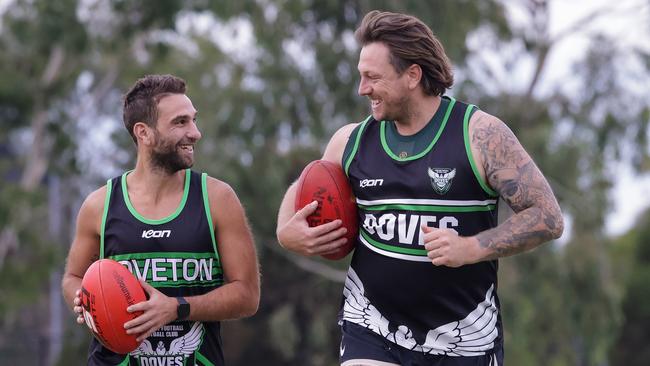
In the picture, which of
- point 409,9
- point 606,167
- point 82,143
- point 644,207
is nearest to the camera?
point 409,9

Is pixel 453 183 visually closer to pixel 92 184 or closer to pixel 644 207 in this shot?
pixel 92 184

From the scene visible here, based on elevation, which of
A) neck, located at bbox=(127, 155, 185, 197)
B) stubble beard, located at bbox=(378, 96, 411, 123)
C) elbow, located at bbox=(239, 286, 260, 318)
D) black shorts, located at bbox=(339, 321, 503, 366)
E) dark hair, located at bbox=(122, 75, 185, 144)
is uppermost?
dark hair, located at bbox=(122, 75, 185, 144)

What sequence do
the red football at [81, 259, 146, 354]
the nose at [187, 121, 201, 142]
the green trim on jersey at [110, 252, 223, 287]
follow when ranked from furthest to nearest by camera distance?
1. the nose at [187, 121, 201, 142]
2. the green trim on jersey at [110, 252, 223, 287]
3. the red football at [81, 259, 146, 354]

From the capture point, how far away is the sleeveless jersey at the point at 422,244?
559 cm

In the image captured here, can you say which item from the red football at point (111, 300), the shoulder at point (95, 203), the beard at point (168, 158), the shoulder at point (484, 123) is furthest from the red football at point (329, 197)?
the shoulder at point (95, 203)

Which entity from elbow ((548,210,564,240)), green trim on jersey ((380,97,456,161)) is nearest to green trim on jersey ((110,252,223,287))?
green trim on jersey ((380,97,456,161))

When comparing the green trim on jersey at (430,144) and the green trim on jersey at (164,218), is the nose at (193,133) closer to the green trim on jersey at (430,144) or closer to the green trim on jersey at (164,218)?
the green trim on jersey at (164,218)

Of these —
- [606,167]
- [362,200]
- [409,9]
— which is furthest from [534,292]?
[362,200]

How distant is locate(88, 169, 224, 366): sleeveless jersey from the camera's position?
596 centimetres

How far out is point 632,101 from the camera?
2219 cm

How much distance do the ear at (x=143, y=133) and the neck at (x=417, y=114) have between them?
1.32 meters

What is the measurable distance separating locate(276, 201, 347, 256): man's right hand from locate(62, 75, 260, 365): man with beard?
Result: 392mm

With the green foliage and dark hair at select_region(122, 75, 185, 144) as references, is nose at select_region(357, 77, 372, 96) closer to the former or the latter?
dark hair at select_region(122, 75, 185, 144)

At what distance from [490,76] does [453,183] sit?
56.5 ft
